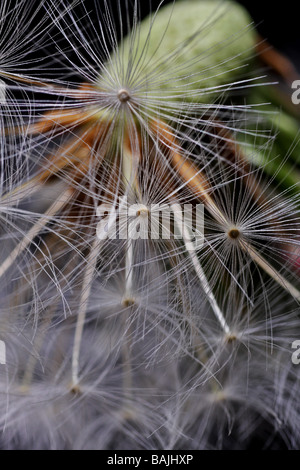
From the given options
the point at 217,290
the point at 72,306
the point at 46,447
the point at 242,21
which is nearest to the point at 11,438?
the point at 46,447

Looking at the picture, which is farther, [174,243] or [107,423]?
[107,423]

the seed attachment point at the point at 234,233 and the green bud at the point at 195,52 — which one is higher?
the green bud at the point at 195,52

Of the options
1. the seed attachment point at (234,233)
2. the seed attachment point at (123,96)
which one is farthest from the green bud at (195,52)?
the seed attachment point at (234,233)

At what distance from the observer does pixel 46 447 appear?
2.87ft

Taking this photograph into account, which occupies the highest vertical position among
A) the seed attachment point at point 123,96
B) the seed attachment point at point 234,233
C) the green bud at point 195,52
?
the green bud at point 195,52

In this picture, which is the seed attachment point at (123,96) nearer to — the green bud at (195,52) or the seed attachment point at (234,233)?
the green bud at (195,52)

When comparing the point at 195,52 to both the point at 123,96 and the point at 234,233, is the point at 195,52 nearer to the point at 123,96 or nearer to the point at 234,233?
the point at 123,96


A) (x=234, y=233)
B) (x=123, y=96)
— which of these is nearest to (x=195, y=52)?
(x=123, y=96)

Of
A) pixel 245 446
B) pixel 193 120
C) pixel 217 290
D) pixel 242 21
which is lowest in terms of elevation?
pixel 245 446

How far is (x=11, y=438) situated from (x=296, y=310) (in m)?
0.47

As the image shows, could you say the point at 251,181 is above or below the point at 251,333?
above

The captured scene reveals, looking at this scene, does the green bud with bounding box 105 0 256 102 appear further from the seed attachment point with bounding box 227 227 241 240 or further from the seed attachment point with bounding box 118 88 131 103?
the seed attachment point with bounding box 227 227 241 240

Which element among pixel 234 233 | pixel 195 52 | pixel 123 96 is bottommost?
pixel 234 233

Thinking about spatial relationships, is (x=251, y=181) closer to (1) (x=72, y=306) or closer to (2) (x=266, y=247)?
(2) (x=266, y=247)
